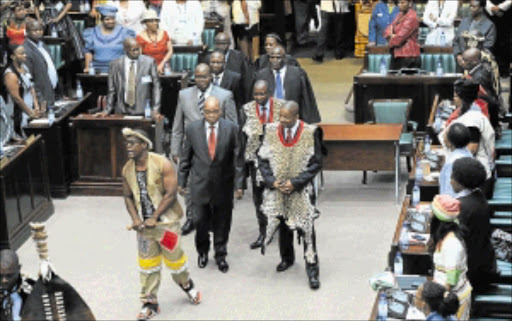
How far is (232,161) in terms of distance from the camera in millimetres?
10062

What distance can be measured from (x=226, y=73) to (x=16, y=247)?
2.83 meters

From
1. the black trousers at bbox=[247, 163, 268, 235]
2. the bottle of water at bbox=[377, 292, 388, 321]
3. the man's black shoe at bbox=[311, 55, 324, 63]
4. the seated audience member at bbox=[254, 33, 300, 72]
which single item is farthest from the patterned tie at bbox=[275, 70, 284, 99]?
the man's black shoe at bbox=[311, 55, 324, 63]

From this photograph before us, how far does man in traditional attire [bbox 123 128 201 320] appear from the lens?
888 cm

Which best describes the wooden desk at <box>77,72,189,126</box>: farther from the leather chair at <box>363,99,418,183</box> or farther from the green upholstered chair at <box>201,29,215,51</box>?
the leather chair at <box>363,99,418,183</box>

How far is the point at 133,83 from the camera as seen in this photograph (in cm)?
1251

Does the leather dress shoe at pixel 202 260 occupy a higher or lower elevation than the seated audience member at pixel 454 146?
lower

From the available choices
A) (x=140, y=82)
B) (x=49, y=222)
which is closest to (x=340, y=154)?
(x=140, y=82)

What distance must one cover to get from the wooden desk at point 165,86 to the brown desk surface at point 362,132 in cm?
280

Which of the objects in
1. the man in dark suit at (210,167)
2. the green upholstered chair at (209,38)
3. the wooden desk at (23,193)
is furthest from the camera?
the green upholstered chair at (209,38)

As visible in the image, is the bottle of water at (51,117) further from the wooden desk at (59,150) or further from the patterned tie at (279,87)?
the patterned tie at (279,87)

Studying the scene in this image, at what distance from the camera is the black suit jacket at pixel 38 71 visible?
43.2 ft

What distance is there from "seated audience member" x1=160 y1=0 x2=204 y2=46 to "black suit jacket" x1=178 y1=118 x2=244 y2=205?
19.3 ft

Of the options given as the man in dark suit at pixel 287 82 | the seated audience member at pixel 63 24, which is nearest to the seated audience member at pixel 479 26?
the man in dark suit at pixel 287 82

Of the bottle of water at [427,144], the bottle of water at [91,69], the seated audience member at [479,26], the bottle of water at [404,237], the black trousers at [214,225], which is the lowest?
the black trousers at [214,225]
